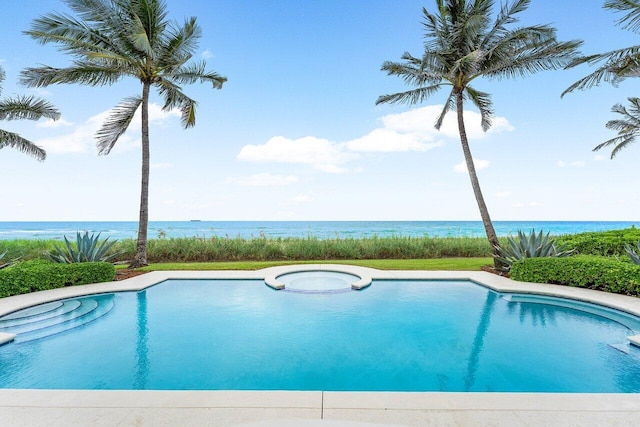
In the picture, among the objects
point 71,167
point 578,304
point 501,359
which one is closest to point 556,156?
point 578,304

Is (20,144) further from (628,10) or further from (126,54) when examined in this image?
(628,10)

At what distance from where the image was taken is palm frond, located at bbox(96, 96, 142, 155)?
33.8ft

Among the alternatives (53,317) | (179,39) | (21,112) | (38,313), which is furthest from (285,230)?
(53,317)

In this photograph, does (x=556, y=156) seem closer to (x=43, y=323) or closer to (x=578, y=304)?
(x=578, y=304)

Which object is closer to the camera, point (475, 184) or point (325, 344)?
point (325, 344)

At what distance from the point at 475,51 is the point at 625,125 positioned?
12.8m

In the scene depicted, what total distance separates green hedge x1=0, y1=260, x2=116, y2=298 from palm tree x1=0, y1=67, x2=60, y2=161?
6.56m

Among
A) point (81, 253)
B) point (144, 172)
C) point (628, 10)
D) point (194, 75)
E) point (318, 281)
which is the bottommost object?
point (318, 281)

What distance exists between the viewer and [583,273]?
22.9ft

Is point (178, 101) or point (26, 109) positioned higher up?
point (178, 101)

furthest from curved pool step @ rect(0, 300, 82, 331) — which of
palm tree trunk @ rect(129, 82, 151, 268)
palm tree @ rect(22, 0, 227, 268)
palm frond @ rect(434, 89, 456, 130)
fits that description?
palm frond @ rect(434, 89, 456, 130)

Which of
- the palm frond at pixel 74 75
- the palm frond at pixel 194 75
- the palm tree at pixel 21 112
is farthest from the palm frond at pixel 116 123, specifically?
the palm tree at pixel 21 112

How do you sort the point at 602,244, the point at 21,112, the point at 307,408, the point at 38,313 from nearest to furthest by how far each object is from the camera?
1. the point at 307,408
2. the point at 38,313
3. the point at 21,112
4. the point at 602,244

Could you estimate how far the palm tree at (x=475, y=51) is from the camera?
8.32m
